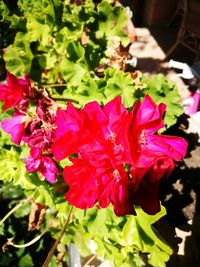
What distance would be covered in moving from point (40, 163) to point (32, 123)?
0.45ft

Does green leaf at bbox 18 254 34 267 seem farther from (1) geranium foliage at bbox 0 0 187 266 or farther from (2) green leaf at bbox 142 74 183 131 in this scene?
(2) green leaf at bbox 142 74 183 131

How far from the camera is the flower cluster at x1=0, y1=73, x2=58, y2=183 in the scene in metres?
0.98

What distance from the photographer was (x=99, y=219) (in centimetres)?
125

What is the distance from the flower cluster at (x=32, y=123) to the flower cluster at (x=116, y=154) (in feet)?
0.70

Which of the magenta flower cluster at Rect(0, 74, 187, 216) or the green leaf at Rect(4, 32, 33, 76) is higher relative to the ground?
the magenta flower cluster at Rect(0, 74, 187, 216)

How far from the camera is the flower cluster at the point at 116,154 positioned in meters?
0.73

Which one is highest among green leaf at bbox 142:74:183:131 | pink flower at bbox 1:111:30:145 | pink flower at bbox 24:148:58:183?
pink flower at bbox 1:111:30:145

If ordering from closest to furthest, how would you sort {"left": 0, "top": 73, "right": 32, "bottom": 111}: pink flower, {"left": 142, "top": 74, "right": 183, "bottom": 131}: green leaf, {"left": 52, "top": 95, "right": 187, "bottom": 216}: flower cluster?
{"left": 52, "top": 95, "right": 187, "bottom": 216}: flower cluster
{"left": 0, "top": 73, "right": 32, "bottom": 111}: pink flower
{"left": 142, "top": 74, "right": 183, "bottom": 131}: green leaf

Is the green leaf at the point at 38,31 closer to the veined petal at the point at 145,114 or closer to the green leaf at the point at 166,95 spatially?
the green leaf at the point at 166,95

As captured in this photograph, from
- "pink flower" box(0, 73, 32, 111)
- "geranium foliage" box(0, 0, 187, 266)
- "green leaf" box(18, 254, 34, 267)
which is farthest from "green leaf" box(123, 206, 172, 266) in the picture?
"green leaf" box(18, 254, 34, 267)

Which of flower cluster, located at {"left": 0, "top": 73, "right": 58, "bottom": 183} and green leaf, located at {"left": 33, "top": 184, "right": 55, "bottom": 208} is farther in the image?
green leaf, located at {"left": 33, "top": 184, "right": 55, "bottom": 208}

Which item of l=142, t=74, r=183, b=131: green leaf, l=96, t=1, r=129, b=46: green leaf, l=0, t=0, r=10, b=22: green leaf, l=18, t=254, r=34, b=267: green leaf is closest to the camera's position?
l=142, t=74, r=183, b=131: green leaf

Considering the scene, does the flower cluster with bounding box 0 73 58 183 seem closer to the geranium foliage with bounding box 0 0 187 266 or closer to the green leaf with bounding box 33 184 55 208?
the geranium foliage with bounding box 0 0 187 266

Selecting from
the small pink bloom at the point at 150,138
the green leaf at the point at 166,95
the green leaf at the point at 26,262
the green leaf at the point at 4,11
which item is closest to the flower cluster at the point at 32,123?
the small pink bloom at the point at 150,138
